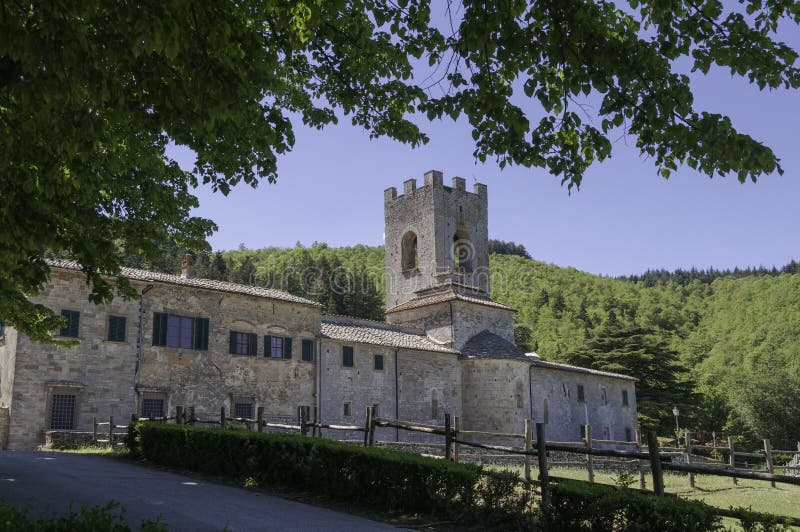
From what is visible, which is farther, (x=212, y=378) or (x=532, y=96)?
(x=212, y=378)

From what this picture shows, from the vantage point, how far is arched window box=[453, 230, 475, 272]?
40.0 metres

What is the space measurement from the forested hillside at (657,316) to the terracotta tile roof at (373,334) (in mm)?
17224

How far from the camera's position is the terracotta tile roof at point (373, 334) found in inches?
1180

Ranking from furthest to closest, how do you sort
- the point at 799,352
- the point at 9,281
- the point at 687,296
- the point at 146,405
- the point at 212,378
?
1. the point at 687,296
2. the point at 799,352
3. the point at 212,378
4. the point at 146,405
5. the point at 9,281

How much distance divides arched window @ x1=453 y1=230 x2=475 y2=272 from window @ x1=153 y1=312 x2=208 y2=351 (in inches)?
714

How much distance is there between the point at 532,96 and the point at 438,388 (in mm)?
26219

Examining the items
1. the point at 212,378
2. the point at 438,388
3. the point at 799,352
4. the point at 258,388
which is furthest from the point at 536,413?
the point at 799,352

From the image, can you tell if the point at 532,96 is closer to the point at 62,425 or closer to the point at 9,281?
the point at 9,281

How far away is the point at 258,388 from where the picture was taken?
88.7 ft

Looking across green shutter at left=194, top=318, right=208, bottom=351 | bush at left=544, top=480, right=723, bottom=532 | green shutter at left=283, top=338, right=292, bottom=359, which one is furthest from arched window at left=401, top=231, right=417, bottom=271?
bush at left=544, top=480, right=723, bottom=532

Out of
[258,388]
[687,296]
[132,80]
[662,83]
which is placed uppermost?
[687,296]

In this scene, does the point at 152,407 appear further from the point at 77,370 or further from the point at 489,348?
the point at 489,348

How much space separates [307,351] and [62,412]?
996cm

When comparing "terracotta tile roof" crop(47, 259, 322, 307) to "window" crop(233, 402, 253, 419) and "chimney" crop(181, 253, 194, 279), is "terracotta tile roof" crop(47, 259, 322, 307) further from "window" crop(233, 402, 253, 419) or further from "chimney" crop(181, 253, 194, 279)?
"window" crop(233, 402, 253, 419)
